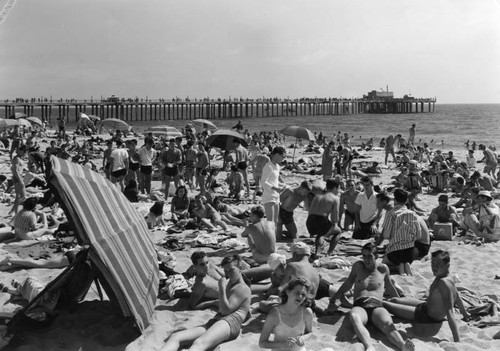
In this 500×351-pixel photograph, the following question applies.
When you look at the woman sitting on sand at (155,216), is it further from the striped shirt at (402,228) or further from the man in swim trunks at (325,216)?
the striped shirt at (402,228)

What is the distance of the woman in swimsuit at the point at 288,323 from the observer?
148 inches

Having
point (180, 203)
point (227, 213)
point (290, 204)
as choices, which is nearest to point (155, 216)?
point (180, 203)

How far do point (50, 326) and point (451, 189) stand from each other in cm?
1060

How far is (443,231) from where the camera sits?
745cm

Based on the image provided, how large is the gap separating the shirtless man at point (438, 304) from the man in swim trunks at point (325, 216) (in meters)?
1.90

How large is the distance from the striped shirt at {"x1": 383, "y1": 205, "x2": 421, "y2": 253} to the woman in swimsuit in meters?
2.11

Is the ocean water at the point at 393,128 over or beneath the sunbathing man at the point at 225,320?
over

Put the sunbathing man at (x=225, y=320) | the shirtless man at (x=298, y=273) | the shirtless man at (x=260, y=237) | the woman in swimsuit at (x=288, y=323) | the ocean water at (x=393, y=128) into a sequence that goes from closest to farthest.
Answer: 1. the woman in swimsuit at (x=288, y=323)
2. the sunbathing man at (x=225, y=320)
3. the shirtless man at (x=298, y=273)
4. the shirtless man at (x=260, y=237)
5. the ocean water at (x=393, y=128)

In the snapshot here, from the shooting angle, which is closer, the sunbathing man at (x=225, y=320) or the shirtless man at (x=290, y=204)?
the sunbathing man at (x=225, y=320)

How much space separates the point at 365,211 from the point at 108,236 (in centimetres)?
454

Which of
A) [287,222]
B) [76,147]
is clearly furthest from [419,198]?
[76,147]

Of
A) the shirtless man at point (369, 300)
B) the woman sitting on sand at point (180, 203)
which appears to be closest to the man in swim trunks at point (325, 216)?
the shirtless man at point (369, 300)

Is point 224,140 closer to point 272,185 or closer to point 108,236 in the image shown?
point 272,185

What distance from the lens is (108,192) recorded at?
4484 mm
